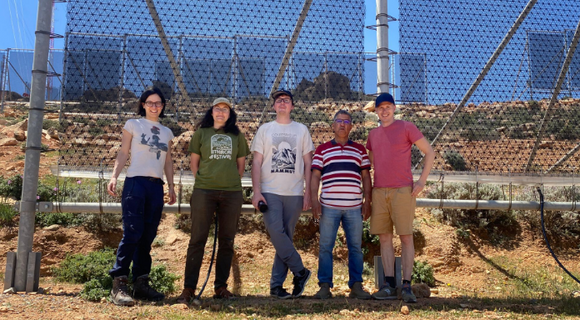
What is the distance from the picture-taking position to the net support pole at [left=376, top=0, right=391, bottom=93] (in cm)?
516

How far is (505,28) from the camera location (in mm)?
5828

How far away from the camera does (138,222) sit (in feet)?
13.0

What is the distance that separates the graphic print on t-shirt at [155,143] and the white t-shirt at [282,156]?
2.80 feet

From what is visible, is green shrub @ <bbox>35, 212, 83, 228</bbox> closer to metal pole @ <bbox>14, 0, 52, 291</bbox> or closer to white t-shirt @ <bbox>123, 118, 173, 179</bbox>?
metal pole @ <bbox>14, 0, 52, 291</bbox>

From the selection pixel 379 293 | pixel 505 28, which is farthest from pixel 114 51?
pixel 505 28

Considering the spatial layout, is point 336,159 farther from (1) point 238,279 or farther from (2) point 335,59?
(1) point 238,279


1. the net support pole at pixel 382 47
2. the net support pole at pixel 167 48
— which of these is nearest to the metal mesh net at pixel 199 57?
the net support pole at pixel 167 48

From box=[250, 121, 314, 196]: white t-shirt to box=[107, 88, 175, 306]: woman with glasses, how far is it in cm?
92

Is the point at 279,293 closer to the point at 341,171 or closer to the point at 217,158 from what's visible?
the point at 341,171

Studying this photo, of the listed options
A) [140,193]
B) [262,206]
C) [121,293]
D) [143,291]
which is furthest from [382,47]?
[121,293]

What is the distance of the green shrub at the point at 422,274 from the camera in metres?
6.43

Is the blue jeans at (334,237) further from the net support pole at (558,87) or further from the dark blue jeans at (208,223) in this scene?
the net support pole at (558,87)

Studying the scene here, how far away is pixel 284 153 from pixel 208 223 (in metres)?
0.96

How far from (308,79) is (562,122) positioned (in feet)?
13.4
